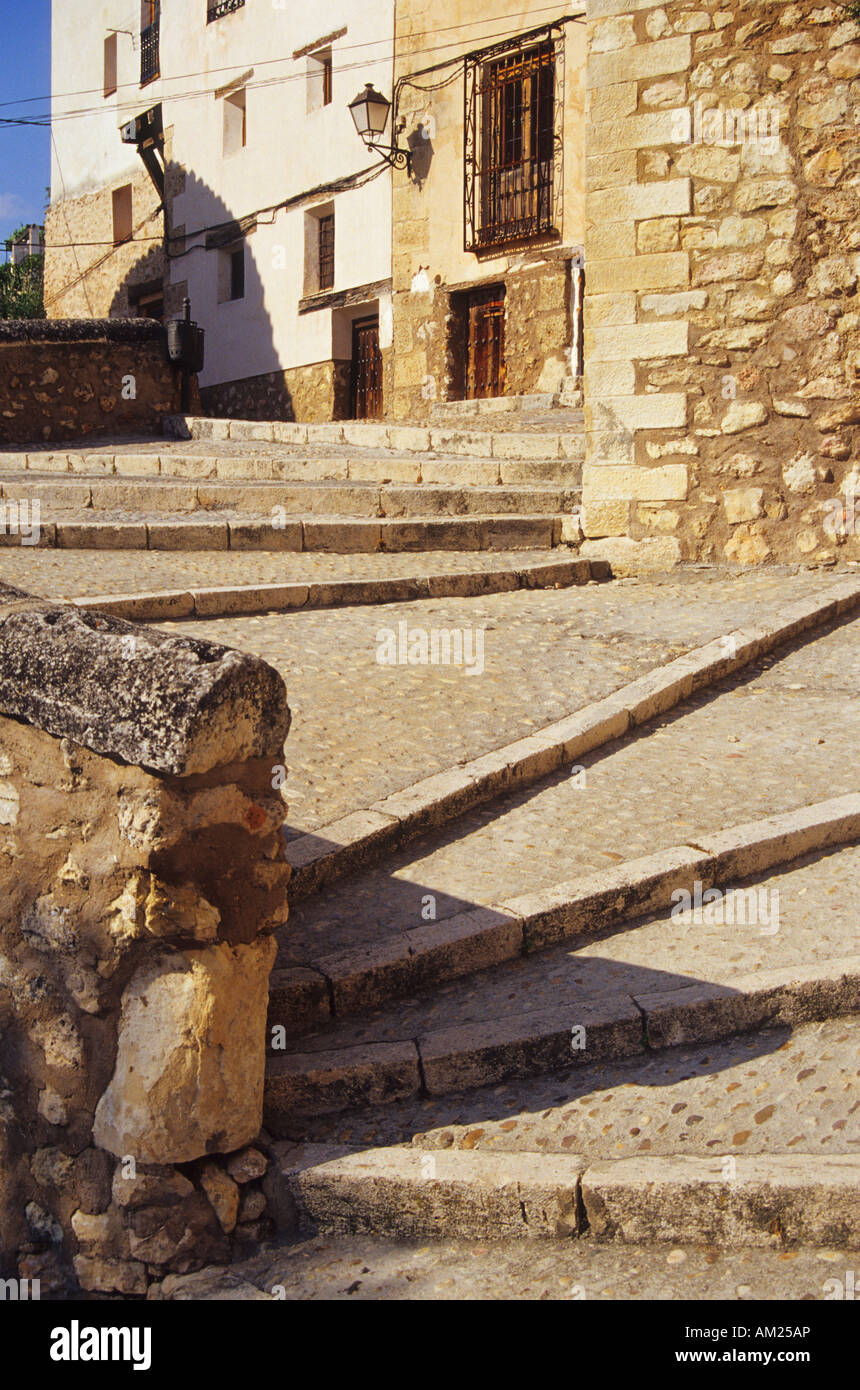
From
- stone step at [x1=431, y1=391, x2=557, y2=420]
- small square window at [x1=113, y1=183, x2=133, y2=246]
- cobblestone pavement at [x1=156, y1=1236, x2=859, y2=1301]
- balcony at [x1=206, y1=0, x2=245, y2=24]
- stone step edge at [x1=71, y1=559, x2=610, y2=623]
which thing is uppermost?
balcony at [x1=206, y1=0, x2=245, y2=24]

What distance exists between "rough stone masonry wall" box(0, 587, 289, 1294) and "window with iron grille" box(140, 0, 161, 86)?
73.4ft

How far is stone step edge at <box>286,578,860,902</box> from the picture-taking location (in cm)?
358

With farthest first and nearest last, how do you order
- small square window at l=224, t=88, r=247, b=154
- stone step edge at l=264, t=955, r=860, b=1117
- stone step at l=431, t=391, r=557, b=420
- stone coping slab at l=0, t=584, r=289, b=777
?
small square window at l=224, t=88, r=247, b=154 < stone step at l=431, t=391, r=557, b=420 < stone step edge at l=264, t=955, r=860, b=1117 < stone coping slab at l=0, t=584, r=289, b=777

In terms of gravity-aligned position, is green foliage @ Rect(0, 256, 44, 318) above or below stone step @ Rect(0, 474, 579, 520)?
above

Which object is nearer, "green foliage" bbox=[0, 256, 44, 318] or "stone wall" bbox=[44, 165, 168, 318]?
"stone wall" bbox=[44, 165, 168, 318]

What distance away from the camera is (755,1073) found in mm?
2748

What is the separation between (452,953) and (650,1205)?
95cm

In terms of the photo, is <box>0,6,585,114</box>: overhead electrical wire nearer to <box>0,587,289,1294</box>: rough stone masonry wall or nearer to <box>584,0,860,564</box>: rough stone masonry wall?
<box>584,0,860,564</box>: rough stone masonry wall

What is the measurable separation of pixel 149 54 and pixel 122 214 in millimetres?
2906

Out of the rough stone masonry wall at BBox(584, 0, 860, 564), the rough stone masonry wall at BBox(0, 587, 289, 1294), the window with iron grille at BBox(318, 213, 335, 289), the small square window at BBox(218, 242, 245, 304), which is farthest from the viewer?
the small square window at BBox(218, 242, 245, 304)

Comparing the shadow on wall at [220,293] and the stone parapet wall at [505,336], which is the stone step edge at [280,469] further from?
the shadow on wall at [220,293]

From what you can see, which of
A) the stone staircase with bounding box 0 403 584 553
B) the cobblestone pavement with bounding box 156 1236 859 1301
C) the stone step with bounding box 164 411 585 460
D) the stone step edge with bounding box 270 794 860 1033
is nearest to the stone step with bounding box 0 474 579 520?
the stone staircase with bounding box 0 403 584 553

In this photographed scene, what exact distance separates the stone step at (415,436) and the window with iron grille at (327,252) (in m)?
6.00
